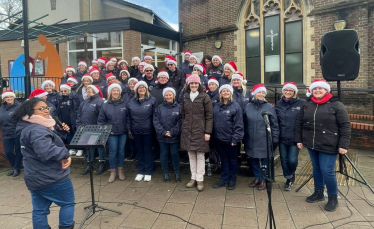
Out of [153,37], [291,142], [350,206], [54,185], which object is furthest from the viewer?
[153,37]

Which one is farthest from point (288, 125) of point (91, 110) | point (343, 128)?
point (91, 110)

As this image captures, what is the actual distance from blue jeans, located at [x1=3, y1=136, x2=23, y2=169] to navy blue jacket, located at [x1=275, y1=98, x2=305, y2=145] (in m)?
5.63

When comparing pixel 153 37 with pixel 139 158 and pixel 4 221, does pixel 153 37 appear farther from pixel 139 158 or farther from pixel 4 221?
pixel 4 221

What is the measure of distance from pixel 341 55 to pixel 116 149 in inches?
170

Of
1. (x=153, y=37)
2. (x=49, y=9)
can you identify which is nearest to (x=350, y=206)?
(x=153, y=37)

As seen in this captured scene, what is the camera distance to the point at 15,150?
6285 mm

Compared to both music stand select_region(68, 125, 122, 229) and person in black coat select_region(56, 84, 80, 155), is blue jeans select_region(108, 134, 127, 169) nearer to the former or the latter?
music stand select_region(68, 125, 122, 229)

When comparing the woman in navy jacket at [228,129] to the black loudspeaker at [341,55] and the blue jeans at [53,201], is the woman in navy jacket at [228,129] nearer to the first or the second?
the black loudspeaker at [341,55]

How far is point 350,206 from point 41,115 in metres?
4.34

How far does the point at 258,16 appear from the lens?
11047 millimetres

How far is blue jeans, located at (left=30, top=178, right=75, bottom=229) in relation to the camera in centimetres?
295

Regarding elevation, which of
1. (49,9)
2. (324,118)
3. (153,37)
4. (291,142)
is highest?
(49,9)

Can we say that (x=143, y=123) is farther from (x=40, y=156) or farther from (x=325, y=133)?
(x=325, y=133)

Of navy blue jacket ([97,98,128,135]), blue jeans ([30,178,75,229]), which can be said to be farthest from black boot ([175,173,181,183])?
blue jeans ([30,178,75,229])
